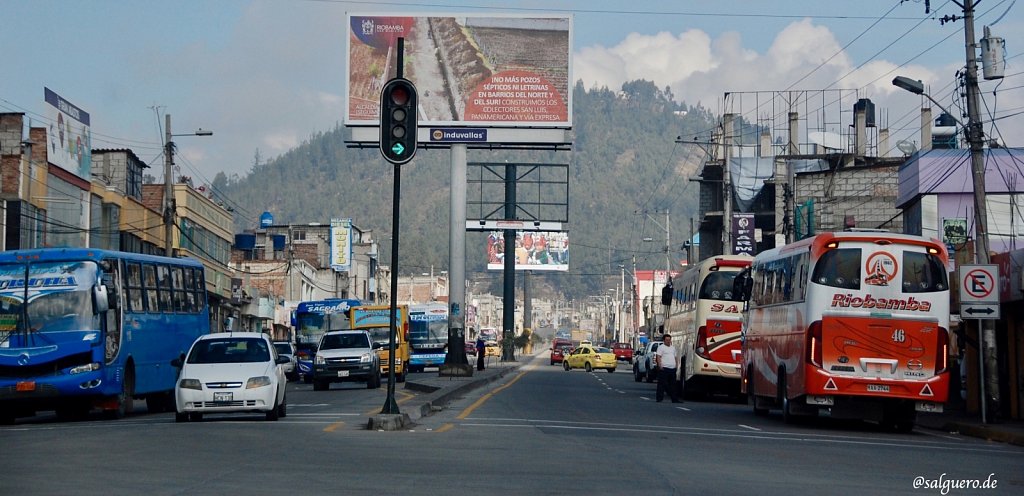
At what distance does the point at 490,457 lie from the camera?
52.8 feet

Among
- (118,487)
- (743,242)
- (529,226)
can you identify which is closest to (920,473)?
(118,487)

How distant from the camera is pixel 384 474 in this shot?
13.9m

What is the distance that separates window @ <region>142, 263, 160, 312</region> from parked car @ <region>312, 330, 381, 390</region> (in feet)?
40.6

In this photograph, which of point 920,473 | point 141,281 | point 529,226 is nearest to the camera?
point 920,473

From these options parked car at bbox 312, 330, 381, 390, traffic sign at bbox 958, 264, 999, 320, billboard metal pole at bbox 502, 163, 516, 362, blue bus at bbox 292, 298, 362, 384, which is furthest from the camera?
billboard metal pole at bbox 502, 163, 516, 362

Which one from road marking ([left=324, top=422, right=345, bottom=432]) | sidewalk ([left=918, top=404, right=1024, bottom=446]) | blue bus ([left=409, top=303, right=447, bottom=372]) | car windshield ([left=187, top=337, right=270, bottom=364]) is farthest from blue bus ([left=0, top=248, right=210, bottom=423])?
blue bus ([left=409, top=303, right=447, bottom=372])

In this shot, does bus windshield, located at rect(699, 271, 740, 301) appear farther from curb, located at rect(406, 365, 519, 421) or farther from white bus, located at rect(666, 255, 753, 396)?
curb, located at rect(406, 365, 519, 421)

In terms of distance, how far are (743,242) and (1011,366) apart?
3756 cm

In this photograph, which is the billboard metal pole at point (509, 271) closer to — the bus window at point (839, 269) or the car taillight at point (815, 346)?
the bus window at point (839, 269)

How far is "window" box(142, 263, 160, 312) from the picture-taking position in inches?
1141

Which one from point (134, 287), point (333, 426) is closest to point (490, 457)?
point (333, 426)

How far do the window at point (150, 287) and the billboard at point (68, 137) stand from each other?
77.8ft

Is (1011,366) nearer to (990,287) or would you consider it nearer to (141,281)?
(990,287)

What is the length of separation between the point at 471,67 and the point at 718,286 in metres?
18.1
